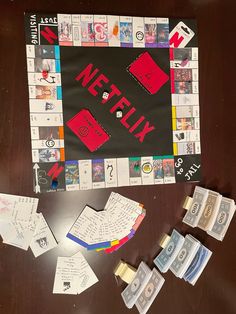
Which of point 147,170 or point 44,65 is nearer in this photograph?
point 44,65

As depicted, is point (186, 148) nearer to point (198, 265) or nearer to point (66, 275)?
point (198, 265)

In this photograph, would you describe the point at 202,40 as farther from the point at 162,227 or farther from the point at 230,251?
the point at 230,251

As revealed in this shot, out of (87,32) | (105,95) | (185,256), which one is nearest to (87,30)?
(87,32)

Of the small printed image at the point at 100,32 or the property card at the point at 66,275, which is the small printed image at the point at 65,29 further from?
the property card at the point at 66,275

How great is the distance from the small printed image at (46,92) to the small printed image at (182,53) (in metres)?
0.50

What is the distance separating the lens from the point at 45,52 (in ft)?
3.87

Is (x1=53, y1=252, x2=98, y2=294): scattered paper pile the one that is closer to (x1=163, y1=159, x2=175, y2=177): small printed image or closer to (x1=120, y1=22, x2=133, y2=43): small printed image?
(x1=163, y1=159, x2=175, y2=177): small printed image

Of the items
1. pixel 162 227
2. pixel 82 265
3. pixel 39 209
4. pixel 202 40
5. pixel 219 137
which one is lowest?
pixel 82 265

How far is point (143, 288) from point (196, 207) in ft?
1.23

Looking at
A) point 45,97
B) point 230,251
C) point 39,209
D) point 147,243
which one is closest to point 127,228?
point 147,243

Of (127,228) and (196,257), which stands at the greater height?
(127,228)

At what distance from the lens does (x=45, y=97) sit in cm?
119

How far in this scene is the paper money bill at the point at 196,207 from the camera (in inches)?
50.1

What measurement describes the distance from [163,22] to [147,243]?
2.88 ft
